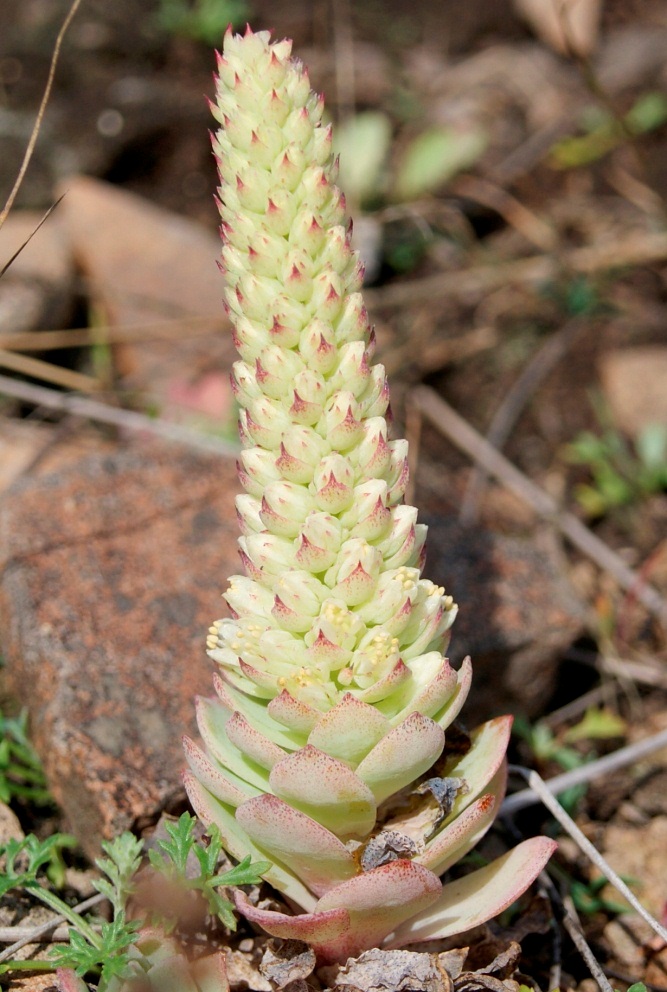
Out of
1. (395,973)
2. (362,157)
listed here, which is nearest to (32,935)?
(395,973)

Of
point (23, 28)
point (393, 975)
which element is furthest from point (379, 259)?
point (393, 975)

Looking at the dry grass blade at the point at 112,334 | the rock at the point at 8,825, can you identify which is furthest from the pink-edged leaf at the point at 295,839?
the dry grass blade at the point at 112,334

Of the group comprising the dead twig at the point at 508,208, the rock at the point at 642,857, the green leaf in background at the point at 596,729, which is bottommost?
the rock at the point at 642,857

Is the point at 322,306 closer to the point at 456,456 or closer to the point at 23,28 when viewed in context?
the point at 456,456

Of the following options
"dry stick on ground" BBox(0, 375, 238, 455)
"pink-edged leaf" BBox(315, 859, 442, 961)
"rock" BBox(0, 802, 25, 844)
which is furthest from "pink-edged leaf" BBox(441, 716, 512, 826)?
"dry stick on ground" BBox(0, 375, 238, 455)

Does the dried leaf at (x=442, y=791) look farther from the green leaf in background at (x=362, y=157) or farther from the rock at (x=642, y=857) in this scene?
the green leaf in background at (x=362, y=157)

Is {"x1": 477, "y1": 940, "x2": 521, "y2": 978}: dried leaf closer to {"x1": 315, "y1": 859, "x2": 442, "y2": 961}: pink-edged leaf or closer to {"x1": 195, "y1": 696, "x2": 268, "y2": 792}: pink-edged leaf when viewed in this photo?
{"x1": 315, "y1": 859, "x2": 442, "y2": 961}: pink-edged leaf
